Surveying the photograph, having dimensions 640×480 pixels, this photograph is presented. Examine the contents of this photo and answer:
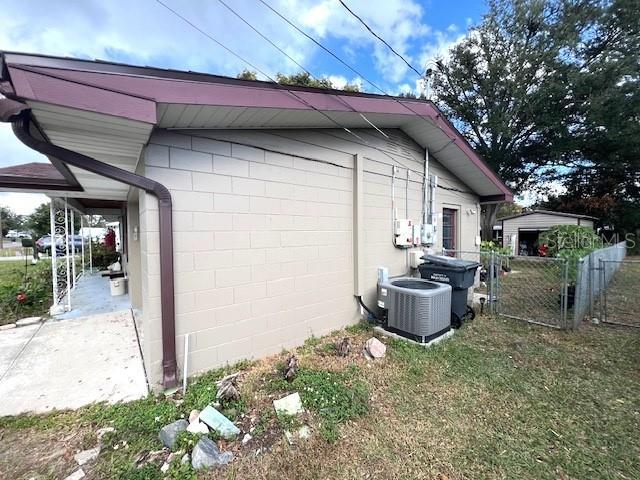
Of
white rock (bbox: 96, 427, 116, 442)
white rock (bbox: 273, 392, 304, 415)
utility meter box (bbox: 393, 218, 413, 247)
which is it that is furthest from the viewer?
utility meter box (bbox: 393, 218, 413, 247)

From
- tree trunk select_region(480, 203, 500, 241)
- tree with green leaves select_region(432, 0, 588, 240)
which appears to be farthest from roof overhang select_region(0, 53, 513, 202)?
tree trunk select_region(480, 203, 500, 241)

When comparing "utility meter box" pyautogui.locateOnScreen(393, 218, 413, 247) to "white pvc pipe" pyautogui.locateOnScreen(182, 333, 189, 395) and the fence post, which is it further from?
"white pvc pipe" pyautogui.locateOnScreen(182, 333, 189, 395)

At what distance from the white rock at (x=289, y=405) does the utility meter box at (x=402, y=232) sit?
3468 millimetres

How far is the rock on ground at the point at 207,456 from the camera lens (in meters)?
1.98

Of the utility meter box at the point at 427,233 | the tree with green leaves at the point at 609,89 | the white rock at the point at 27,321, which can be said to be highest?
the tree with green leaves at the point at 609,89

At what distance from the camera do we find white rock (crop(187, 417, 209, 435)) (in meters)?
2.25

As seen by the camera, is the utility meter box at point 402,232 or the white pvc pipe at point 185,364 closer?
the white pvc pipe at point 185,364

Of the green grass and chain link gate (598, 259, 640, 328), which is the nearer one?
the green grass

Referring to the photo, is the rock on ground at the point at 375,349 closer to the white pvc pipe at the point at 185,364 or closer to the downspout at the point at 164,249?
the white pvc pipe at the point at 185,364

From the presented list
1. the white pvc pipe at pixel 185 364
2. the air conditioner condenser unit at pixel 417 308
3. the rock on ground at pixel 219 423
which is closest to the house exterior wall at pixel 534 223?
the air conditioner condenser unit at pixel 417 308

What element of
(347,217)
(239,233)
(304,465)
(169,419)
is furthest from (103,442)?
(347,217)

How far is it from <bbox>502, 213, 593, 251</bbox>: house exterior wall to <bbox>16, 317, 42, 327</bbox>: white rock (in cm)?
1935

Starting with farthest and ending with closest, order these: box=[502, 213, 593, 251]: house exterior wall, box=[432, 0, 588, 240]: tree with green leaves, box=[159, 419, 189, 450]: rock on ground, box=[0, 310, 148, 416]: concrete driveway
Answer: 1. box=[502, 213, 593, 251]: house exterior wall
2. box=[432, 0, 588, 240]: tree with green leaves
3. box=[0, 310, 148, 416]: concrete driveway
4. box=[159, 419, 189, 450]: rock on ground

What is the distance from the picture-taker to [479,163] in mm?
6309
